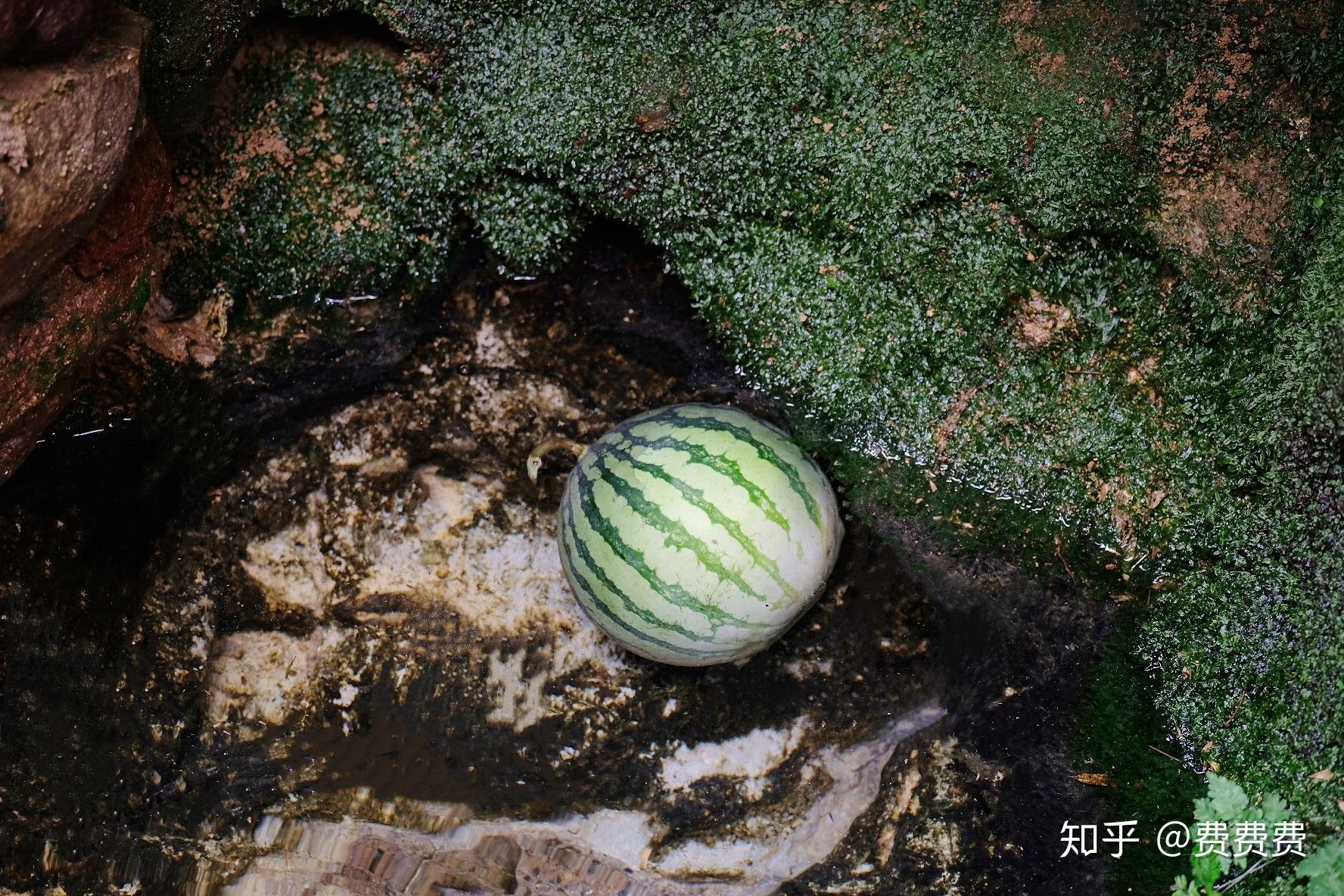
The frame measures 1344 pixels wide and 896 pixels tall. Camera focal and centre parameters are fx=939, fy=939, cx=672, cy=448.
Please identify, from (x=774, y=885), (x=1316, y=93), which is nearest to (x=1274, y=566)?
(x=1316, y=93)

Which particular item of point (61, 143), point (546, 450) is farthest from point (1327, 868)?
point (61, 143)

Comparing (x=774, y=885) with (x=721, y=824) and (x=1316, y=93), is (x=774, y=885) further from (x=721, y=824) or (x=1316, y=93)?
(x=1316, y=93)

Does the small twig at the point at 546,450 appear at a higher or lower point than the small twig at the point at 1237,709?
higher

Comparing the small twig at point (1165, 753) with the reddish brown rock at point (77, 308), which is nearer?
the reddish brown rock at point (77, 308)

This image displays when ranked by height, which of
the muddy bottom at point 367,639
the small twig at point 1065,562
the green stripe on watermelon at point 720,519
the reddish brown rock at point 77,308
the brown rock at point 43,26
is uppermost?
the brown rock at point 43,26

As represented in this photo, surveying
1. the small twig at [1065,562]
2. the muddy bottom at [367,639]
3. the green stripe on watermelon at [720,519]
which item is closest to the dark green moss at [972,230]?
the small twig at [1065,562]

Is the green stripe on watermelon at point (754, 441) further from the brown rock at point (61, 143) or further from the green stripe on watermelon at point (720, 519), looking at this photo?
the brown rock at point (61, 143)
